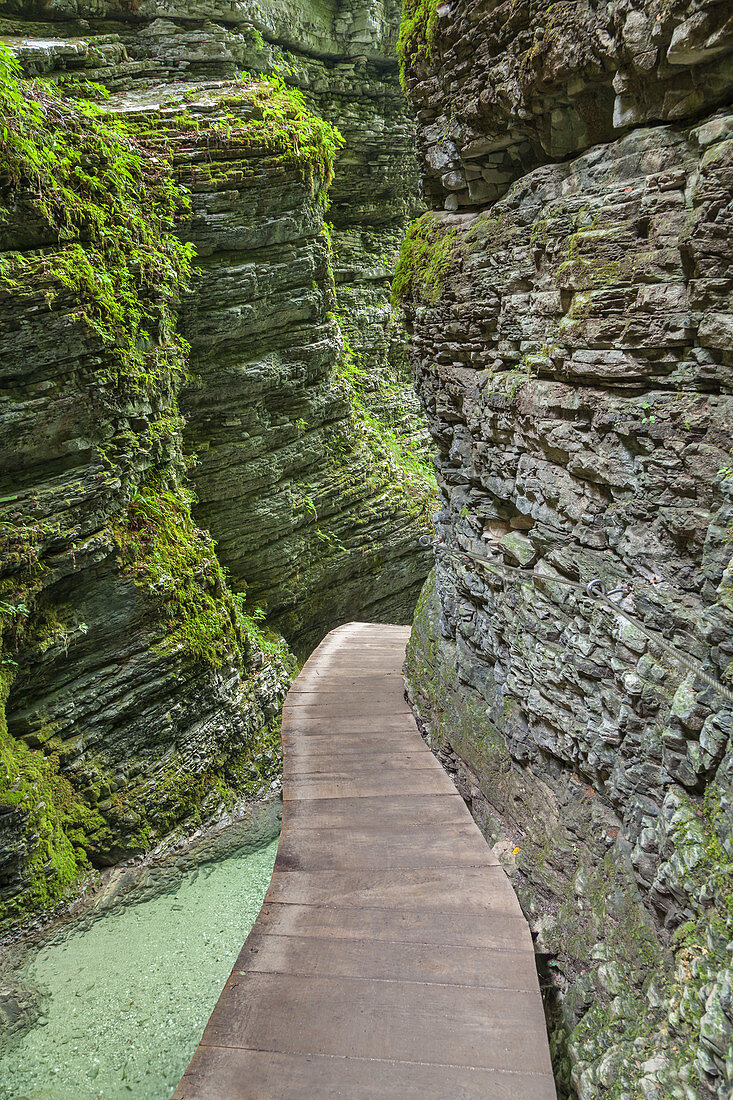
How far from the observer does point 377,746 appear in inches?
223

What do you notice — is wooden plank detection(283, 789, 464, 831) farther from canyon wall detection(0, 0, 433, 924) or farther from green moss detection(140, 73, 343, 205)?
green moss detection(140, 73, 343, 205)

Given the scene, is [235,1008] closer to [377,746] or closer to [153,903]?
[377,746]

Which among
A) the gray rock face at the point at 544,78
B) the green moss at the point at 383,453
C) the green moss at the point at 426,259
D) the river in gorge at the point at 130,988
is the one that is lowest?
the river in gorge at the point at 130,988

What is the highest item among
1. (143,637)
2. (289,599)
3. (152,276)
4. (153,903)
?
(152,276)

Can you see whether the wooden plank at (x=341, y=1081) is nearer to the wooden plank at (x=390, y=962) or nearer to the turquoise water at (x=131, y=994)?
the wooden plank at (x=390, y=962)

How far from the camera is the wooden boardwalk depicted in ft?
9.64

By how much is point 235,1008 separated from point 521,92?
505cm

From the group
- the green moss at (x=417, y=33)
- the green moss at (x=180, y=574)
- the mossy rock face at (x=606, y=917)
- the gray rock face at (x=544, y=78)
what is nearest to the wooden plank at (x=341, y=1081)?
the mossy rock face at (x=606, y=917)

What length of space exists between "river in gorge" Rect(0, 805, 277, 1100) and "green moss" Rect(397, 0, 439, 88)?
324 inches

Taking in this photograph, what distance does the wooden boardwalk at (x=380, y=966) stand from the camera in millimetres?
2938

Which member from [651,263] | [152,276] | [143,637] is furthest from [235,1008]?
[152,276]

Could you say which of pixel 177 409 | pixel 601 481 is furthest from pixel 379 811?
pixel 177 409

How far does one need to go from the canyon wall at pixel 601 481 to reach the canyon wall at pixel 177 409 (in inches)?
186

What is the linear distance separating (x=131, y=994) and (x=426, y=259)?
720 centimetres
